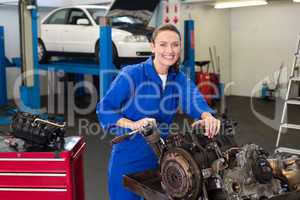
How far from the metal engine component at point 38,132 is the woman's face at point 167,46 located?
0.90 meters

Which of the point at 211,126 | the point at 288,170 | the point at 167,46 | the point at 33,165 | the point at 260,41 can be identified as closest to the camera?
the point at 288,170

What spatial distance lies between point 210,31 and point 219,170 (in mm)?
9755

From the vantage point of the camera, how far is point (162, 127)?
94.7 inches

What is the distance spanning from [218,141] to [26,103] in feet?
19.5

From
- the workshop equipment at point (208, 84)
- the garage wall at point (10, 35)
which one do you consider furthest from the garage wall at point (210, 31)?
the garage wall at point (10, 35)

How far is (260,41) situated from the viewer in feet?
35.9

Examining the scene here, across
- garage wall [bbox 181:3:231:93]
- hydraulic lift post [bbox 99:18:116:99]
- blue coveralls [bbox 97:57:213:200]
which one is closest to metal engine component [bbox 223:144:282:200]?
blue coveralls [bbox 97:57:213:200]

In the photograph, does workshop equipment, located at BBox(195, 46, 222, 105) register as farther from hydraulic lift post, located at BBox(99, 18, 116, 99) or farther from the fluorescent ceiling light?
hydraulic lift post, located at BBox(99, 18, 116, 99)

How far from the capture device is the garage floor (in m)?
4.64

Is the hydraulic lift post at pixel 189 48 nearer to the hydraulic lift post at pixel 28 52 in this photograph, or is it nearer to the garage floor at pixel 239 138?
the garage floor at pixel 239 138

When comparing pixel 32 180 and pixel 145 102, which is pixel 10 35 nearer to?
pixel 32 180

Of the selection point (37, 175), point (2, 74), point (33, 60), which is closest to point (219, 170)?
point (37, 175)

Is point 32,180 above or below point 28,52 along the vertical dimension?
below

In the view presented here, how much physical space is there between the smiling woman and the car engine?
0.77ft
